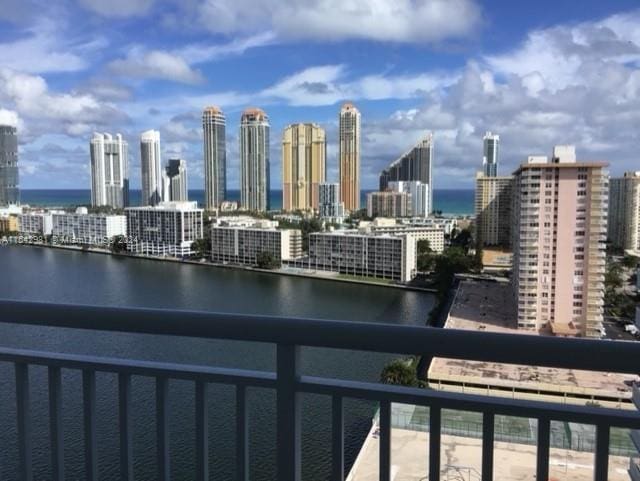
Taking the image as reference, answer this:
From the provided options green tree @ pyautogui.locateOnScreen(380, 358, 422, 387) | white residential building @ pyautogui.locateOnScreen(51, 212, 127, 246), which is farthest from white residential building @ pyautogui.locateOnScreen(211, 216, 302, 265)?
green tree @ pyautogui.locateOnScreen(380, 358, 422, 387)

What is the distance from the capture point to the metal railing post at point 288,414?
0.44 metres

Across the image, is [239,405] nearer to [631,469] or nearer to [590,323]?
[631,469]

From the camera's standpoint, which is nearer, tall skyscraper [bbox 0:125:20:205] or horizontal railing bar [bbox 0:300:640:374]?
horizontal railing bar [bbox 0:300:640:374]

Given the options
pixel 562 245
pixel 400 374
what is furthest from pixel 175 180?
pixel 400 374

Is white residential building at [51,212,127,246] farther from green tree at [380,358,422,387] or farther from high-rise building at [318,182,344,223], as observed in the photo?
green tree at [380,358,422,387]

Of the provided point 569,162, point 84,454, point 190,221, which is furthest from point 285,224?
point 84,454

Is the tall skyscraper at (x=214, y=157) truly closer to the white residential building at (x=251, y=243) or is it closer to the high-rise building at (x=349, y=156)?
A: the high-rise building at (x=349, y=156)

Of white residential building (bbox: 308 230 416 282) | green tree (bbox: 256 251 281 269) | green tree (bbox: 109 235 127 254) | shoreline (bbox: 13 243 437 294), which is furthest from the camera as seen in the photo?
green tree (bbox: 109 235 127 254)

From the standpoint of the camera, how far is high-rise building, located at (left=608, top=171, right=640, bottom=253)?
1587cm

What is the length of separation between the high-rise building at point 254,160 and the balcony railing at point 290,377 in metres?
28.2

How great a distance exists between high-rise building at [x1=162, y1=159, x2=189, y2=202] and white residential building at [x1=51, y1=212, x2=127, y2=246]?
37.6 feet

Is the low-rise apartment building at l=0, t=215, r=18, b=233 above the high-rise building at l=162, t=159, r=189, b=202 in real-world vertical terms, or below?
below

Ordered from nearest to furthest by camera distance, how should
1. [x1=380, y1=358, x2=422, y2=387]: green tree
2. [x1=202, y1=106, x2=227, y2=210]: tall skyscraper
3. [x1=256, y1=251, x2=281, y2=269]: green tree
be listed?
[x1=380, y1=358, x2=422, y2=387]: green tree
[x1=256, y1=251, x2=281, y2=269]: green tree
[x1=202, y1=106, x2=227, y2=210]: tall skyscraper

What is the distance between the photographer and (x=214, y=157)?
100ft
